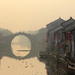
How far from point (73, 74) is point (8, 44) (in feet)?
165

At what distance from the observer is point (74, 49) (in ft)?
48.1

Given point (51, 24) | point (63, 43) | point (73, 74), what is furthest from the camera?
point (51, 24)

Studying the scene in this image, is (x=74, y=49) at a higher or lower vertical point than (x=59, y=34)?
lower

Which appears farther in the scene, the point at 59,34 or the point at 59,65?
the point at 59,34

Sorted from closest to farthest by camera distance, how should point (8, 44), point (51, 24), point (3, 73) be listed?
1. point (3, 73)
2. point (51, 24)
3. point (8, 44)

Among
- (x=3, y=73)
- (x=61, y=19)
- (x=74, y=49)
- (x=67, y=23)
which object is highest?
(x=61, y=19)

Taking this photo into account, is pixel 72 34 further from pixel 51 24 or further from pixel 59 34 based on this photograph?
pixel 51 24

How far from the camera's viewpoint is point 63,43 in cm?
2086

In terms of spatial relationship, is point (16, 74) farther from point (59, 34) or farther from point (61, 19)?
point (61, 19)

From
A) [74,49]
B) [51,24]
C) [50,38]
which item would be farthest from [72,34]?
[51,24]

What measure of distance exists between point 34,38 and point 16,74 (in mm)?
46468

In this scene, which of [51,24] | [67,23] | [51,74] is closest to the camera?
[51,74]

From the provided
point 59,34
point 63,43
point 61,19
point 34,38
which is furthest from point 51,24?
point 34,38

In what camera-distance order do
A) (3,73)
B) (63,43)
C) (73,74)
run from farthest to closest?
(63,43), (3,73), (73,74)
